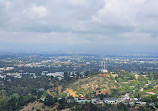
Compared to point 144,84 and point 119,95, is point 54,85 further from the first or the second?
point 144,84

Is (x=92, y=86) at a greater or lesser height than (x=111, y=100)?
greater

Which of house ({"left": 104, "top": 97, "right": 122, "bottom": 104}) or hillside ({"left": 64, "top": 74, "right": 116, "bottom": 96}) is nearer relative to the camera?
house ({"left": 104, "top": 97, "right": 122, "bottom": 104})

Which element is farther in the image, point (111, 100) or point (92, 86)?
point (92, 86)

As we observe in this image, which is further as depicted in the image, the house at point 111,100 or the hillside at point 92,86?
the hillside at point 92,86

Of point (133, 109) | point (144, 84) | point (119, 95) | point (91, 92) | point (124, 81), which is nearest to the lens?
point (133, 109)

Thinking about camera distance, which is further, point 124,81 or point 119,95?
point 124,81

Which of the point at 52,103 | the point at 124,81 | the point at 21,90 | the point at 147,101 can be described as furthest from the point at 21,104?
the point at 124,81

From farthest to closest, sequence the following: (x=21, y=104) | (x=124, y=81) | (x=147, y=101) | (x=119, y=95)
Answer: 1. (x=124, y=81)
2. (x=119, y=95)
3. (x=21, y=104)
4. (x=147, y=101)

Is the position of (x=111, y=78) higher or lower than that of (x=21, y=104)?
higher
